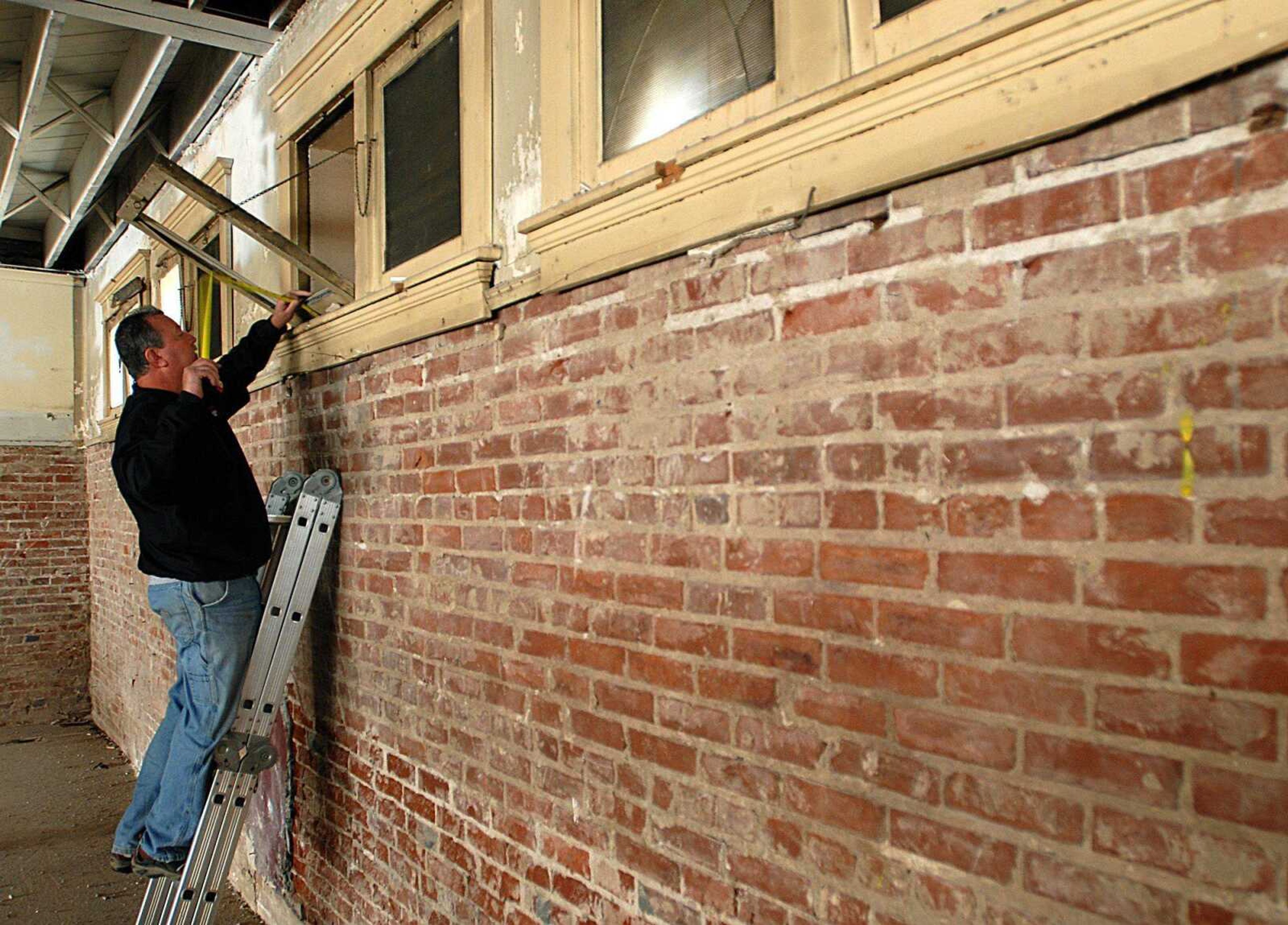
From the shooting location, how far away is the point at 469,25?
284 centimetres

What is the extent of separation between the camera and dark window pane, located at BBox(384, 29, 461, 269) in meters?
2.99

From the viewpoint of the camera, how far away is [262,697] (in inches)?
131

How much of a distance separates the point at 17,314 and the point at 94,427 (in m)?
1.39

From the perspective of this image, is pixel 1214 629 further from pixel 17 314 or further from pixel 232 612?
pixel 17 314

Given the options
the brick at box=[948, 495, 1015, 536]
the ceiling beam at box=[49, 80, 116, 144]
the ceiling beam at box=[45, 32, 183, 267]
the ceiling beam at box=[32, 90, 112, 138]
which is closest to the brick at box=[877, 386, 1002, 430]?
the brick at box=[948, 495, 1015, 536]

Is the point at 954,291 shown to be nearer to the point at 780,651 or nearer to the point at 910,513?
the point at 910,513

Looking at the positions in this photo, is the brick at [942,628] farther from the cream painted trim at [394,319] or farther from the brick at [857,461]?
the cream painted trim at [394,319]

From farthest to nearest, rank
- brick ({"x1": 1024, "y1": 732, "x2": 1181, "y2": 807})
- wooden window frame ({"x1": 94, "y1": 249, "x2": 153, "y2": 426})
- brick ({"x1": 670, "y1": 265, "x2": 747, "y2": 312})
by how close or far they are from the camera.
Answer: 1. wooden window frame ({"x1": 94, "y1": 249, "x2": 153, "y2": 426})
2. brick ({"x1": 670, "y1": 265, "x2": 747, "y2": 312})
3. brick ({"x1": 1024, "y1": 732, "x2": 1181, "y2": 807})

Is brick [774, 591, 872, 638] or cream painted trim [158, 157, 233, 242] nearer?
brick [774, 591, 872, 638]

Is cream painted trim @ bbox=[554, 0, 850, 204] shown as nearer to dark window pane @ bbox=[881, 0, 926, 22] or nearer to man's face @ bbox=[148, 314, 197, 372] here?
dark window pane @ bbox=[881, 0, 926, 22]

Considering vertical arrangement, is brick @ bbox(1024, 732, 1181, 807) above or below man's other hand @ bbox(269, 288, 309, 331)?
below

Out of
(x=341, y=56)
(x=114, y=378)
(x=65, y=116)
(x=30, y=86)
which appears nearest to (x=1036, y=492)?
(x=341, y=56)

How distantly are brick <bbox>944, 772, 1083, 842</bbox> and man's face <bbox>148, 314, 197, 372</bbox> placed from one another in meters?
3.13

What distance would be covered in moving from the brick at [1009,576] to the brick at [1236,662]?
0.17 metres
